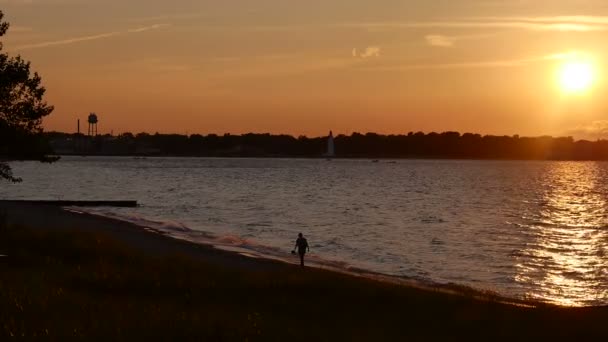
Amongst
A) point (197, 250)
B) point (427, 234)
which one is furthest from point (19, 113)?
point (427, 234)

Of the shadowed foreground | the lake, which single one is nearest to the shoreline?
the lake

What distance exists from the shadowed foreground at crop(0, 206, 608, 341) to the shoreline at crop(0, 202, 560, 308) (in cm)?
634

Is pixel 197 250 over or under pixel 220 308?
under

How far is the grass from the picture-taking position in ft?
48.9

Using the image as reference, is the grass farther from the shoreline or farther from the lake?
the lake

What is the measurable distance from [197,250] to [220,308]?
2450cm

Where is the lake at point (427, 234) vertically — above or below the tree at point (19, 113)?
below

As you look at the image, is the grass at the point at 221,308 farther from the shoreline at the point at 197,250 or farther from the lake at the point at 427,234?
the lake at the point at 427,234

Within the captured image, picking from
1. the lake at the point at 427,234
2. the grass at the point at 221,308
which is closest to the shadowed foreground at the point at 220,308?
the grass at the point at 221,308

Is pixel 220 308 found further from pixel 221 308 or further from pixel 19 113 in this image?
pixel 19 113

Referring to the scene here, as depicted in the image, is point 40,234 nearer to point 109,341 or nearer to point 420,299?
point 420,299

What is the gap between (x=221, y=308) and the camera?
1948 cm

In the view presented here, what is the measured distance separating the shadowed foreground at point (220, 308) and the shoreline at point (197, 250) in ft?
20.8

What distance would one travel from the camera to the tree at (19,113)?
35000mm
